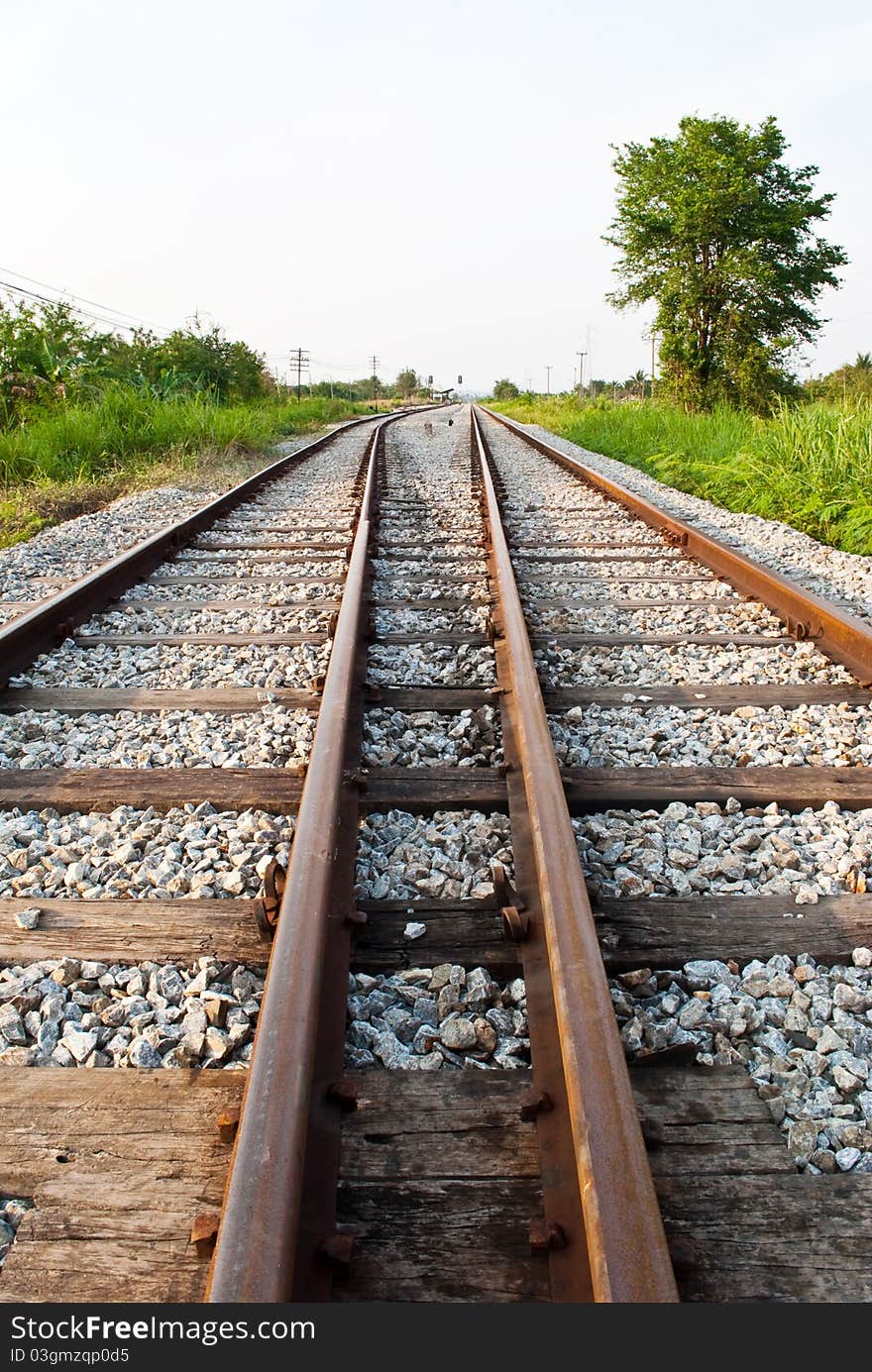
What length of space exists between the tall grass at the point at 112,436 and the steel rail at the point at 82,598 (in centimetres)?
300

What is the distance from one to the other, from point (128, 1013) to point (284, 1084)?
0.53 meters

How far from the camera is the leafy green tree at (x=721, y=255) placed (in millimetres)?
20547

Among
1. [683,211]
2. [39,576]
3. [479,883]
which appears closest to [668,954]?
[479,883]

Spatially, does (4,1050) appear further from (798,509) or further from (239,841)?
(798,509)

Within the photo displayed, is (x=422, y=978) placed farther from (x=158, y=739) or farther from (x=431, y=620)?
(x=431, y=620)

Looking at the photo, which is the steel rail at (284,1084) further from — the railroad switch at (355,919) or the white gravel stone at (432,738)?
the white gravel stone at (432,738)

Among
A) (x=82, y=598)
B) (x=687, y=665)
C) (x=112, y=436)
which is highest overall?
(x=112, y=436)

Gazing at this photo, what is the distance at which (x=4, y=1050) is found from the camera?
166 centimetres

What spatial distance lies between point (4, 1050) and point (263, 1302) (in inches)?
32.6

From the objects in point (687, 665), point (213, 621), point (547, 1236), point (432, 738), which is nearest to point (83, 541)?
point (213, 621)

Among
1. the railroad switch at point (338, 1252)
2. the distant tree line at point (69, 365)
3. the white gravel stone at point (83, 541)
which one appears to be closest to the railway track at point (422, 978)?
the railroad switch at point (338, 1252)

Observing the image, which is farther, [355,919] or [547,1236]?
[355,919]

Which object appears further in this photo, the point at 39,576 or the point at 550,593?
the point at 39,576

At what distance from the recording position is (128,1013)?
5.71 feet
